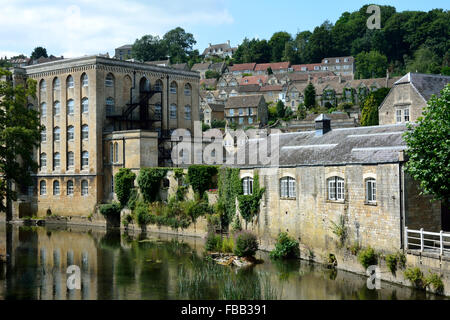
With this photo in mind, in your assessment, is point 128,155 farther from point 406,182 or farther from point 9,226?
point 406,182

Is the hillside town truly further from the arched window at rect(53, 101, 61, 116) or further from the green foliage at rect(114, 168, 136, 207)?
the arched window at rect(53, 101, 61, 116)

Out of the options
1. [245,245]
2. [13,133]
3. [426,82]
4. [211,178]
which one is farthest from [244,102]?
[245,245]

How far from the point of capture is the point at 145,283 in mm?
22188

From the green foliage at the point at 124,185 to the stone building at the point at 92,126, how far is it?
0.89 m

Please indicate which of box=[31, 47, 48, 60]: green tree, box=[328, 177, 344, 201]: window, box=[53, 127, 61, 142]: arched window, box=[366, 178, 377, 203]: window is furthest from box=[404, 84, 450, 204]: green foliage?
box=[31, 47, 48, 60]: green tree

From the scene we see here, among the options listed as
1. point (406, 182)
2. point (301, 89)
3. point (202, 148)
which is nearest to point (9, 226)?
point (202, 148)

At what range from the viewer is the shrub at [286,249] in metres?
26.5

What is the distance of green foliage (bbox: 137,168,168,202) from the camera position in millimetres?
38906

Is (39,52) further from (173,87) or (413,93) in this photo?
(413,93)

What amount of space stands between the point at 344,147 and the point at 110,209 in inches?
856

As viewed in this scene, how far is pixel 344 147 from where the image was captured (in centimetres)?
2584

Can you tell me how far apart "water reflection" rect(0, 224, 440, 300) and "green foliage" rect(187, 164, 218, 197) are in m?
3.99
